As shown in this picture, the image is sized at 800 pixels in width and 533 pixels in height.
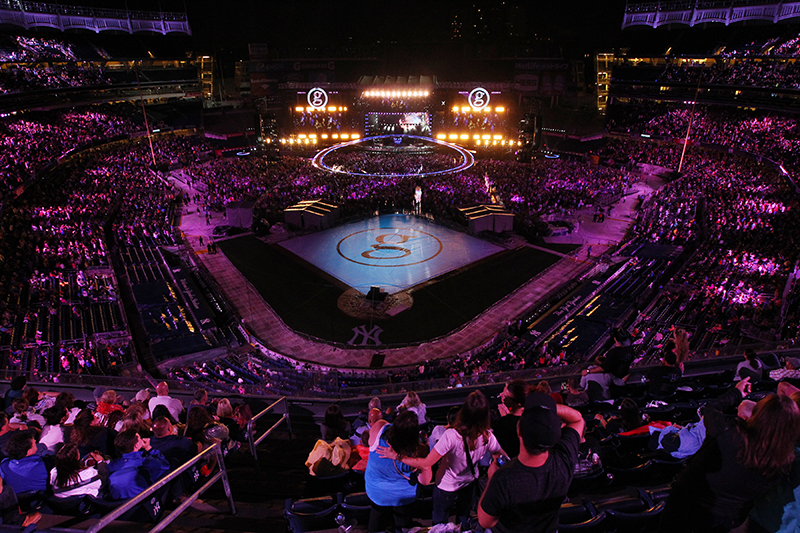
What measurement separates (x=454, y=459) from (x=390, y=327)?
63.2 ft

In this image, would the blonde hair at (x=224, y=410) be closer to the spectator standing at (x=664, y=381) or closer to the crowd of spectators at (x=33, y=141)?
the spectator standing at (x=664, y=381)

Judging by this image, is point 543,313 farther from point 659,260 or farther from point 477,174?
point 477,174

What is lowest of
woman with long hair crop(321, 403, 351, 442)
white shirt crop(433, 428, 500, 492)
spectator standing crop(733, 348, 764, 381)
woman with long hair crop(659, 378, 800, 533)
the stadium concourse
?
the stadium concourse

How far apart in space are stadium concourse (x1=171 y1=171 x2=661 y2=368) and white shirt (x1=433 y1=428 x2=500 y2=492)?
52.3ft

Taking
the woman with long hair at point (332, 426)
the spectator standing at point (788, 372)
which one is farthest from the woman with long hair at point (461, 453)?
the spectator standing at point (788, 372)

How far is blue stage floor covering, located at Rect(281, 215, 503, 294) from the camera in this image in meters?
29.1

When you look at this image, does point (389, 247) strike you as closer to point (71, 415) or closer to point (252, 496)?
point (71, 415)

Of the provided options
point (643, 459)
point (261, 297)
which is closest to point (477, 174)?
point (261, 297)

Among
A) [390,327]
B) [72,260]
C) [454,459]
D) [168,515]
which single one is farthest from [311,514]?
[72,260]

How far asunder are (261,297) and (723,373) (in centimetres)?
2263

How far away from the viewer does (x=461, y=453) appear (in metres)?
4.62

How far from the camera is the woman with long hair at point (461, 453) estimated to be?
454 cm

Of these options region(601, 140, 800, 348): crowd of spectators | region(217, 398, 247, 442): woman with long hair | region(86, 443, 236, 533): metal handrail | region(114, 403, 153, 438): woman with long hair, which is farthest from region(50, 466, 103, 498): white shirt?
region(601, 140, 800, 348): crowd of spectators

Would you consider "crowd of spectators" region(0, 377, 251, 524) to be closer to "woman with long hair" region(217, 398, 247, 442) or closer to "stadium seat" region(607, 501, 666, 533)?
"woman with long hair" region(217, 398, 247, 442)
